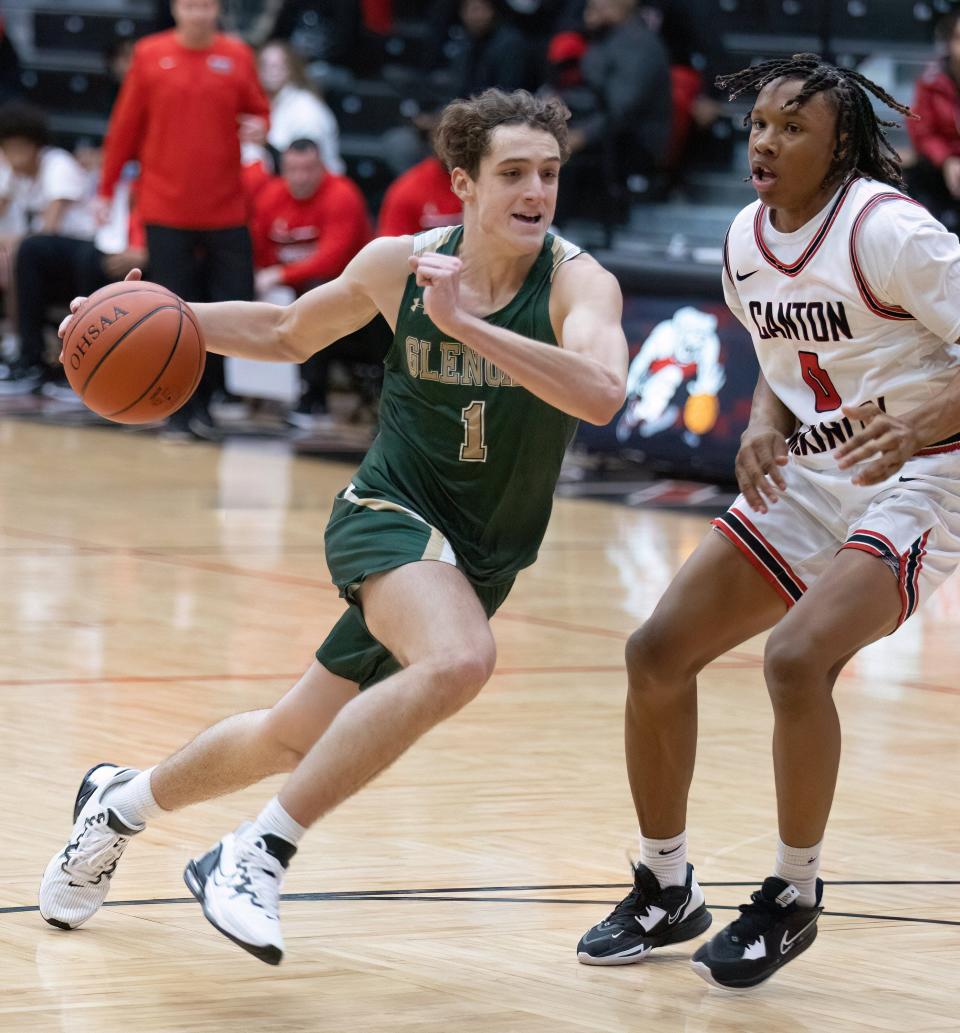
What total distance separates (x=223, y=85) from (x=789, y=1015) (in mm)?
9801

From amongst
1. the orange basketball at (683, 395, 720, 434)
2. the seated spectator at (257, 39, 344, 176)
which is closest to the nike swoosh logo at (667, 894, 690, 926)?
the orange basketball at (683, 395, 720, 434)

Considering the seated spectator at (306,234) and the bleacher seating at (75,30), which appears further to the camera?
the bleacher seating at (75,30)

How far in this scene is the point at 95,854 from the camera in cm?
423

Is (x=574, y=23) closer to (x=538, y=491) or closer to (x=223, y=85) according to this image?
(x=223, y=85)

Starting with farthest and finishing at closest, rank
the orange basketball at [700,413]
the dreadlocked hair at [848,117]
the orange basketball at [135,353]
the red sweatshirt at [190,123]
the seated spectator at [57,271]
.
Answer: the seated spectator at [57,271] < the red sweatshirt at [190,123] < the orange basketball at [700,413] < the orange basketball at [135,353] < the dreadlocked hair at [848,117]

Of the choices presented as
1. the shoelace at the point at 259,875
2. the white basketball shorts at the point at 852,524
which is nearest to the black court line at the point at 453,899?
the shoelace at the point at 259,875

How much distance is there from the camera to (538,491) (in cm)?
431

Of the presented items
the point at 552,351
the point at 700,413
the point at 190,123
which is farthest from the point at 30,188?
the point at 552,351

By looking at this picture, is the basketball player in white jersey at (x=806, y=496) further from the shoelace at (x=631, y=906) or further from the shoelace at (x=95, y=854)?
the shoelace at (x=95, y=854)

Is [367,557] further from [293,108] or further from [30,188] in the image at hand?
[30,188]

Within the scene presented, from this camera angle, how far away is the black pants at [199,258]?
12.7m

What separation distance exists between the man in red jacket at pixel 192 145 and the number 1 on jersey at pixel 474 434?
336 inches

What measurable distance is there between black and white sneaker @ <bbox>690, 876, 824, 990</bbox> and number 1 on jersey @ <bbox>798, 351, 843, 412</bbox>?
967mm

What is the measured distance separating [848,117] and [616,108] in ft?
32.7
